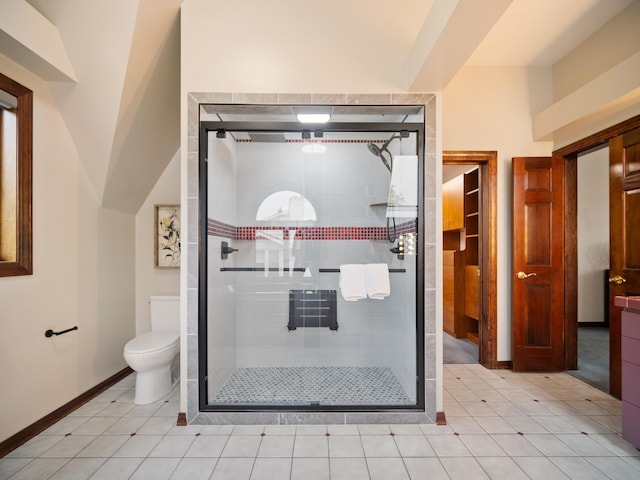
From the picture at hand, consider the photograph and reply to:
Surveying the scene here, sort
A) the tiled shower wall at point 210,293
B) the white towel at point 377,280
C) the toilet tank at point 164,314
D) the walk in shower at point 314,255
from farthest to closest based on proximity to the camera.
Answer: the toilet tank at point 164,314 < the white towel at point 377,280 < the walk in shower at point 314,255 < the tiled shower wall at point 210,293

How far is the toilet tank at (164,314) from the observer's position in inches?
108

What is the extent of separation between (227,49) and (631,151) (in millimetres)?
2949

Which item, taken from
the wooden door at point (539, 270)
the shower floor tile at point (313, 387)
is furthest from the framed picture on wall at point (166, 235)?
the wooden door at point (539, 270)

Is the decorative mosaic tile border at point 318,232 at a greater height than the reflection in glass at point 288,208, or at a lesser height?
lesser

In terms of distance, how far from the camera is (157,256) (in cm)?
304

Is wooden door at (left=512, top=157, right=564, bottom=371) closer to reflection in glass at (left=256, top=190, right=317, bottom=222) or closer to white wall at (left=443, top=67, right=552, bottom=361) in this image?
white wall at (left=443, top=67, right=552, bottom=361)

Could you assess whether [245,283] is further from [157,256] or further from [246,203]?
[157,256]

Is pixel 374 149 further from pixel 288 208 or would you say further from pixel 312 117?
pixel 288 208

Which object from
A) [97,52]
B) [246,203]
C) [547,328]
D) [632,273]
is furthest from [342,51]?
[547,328]

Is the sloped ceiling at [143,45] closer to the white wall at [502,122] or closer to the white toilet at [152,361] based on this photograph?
the white wall at [502,122]

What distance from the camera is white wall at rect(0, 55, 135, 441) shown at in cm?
187

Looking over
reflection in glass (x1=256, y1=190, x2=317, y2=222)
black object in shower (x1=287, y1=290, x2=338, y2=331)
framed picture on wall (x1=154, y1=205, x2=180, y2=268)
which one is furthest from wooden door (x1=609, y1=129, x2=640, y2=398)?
framed picture on wall (x1=154, y1=205, x2=180, y2=268)

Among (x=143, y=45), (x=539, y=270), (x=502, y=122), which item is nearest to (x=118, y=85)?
(x=143, y=45)

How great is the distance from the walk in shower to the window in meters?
1.05
